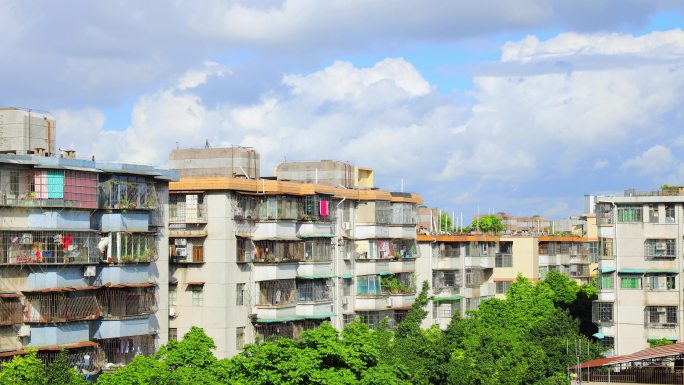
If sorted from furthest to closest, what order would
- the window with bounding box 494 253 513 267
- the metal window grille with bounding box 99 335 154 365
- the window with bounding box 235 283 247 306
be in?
the window with bounding box 494 253 513 267 → the window with bounding box 235 283 247 306 → the metal window grille with bounding box 99 335 154 365

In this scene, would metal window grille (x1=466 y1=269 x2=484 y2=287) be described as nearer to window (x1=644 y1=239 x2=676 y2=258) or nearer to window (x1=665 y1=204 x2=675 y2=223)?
window (x1=644 y1=239 x2=676 y2=258)

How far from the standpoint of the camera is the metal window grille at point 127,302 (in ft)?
219

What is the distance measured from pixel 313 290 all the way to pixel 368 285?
12.6 metres

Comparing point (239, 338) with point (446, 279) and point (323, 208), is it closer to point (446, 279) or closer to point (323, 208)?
point (323, 208)

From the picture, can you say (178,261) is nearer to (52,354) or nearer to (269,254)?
(269,254)

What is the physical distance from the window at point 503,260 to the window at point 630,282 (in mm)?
38147

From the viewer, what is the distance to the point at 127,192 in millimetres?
68625

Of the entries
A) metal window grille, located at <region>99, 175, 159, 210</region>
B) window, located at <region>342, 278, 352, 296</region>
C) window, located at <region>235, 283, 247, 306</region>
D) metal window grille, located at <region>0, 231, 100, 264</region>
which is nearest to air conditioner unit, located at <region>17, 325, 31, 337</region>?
metal window grille, located at <region>0, 231, 100, 264</region>

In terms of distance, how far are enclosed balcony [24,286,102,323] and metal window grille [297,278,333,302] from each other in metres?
24.6

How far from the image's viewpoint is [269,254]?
84.3m

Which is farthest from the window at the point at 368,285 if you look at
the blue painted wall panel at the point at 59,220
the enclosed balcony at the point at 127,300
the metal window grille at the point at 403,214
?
the blue painted wall panel at the point at 59,220

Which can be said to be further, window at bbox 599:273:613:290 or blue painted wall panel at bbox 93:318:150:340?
window at bbox 599:273:613:290

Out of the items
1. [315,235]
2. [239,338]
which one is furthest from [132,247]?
[315,235]

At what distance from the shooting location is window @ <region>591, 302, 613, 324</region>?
3664 inches
